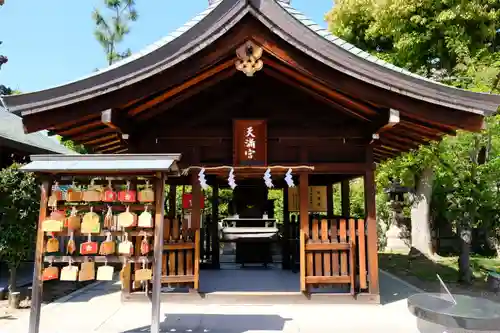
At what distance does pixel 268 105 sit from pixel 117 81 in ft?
8.98

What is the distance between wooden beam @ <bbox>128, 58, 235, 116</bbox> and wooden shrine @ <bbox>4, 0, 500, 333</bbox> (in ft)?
0.10

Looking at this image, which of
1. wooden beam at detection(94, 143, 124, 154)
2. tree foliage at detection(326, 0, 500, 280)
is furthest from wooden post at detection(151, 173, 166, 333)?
tree foliage at detection(326, 0, 500, 280)

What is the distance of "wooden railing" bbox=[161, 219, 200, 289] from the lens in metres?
6.54

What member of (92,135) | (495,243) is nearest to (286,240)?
(92,135)

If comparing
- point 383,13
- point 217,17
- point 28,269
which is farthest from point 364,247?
point 383,13

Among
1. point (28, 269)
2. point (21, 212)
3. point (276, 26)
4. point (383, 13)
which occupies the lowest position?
point (28, 269)

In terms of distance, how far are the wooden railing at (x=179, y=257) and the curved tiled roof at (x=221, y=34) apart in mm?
2580

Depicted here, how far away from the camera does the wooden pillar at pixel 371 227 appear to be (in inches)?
259

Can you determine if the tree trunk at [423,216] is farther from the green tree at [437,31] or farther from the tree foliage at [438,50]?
the green tree at [437,31]

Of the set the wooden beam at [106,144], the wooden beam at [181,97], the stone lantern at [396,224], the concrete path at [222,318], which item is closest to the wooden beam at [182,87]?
the wooden beam at [181,97]

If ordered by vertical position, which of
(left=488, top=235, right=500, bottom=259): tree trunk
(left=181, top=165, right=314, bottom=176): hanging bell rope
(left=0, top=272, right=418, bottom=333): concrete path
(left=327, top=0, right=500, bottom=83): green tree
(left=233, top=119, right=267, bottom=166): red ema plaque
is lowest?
(left=0, top=272, right=418, bottom=333): concrete path

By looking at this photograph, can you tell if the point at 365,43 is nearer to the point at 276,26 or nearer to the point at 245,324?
the point at 276,26

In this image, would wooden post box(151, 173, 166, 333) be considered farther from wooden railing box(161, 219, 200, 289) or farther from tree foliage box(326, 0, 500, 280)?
tree foliage box(326, 0, 500, 280)

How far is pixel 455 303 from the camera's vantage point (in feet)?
12.2
